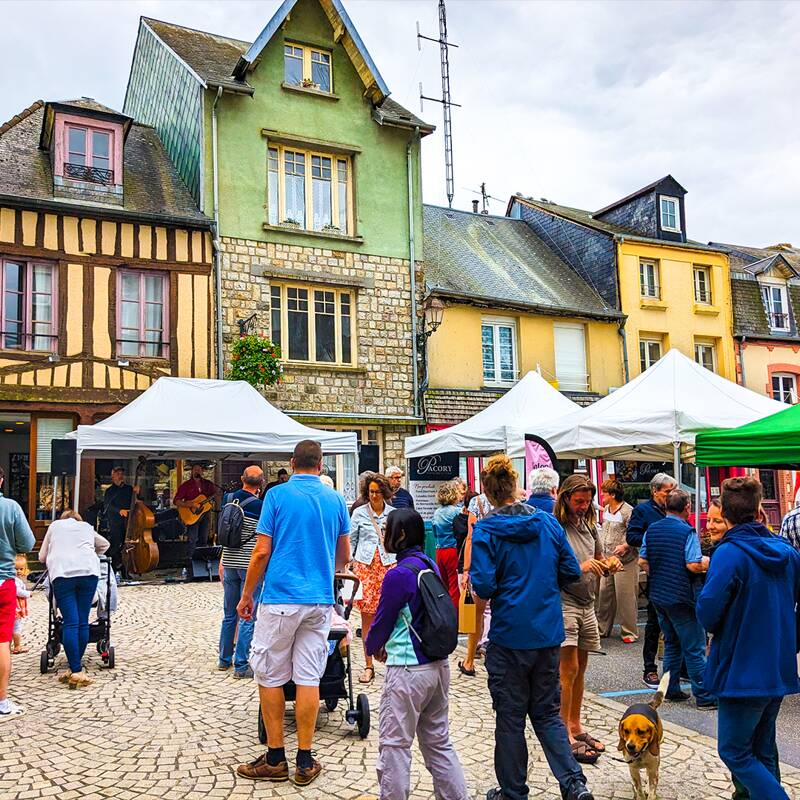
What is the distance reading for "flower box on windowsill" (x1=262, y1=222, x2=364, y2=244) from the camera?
53.3ft

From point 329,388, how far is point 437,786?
12882 millimetres

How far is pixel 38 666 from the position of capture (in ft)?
23.6

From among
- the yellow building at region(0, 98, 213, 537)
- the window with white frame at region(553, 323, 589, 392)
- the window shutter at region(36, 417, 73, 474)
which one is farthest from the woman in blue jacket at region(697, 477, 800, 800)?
the window with white frame at region(553, 323, 589, 392)

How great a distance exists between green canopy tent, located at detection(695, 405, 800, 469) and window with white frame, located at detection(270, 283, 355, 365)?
9.55m

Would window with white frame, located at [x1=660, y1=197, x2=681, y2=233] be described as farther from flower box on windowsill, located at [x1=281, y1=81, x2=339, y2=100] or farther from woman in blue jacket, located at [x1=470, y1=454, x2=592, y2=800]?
woman in blue jacket, located at [x1=470, y1=454, x2=592, y2=800]

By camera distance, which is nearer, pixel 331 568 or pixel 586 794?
pixel 586 794

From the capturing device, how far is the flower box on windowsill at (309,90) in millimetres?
16766

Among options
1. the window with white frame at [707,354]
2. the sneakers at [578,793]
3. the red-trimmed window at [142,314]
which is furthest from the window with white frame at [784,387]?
the sneakers at [578,793]

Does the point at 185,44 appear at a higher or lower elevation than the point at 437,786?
higher

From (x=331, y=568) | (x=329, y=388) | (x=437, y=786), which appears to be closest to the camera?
(x=437, y=786)

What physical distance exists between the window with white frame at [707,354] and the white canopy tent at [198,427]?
12662 mm

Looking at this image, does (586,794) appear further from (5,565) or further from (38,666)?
(38,666)

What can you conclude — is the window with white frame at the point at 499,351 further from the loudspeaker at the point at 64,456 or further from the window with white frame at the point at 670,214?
the loudspeaker at the point at 64,456

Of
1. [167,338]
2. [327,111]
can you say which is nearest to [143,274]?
[167,338]
